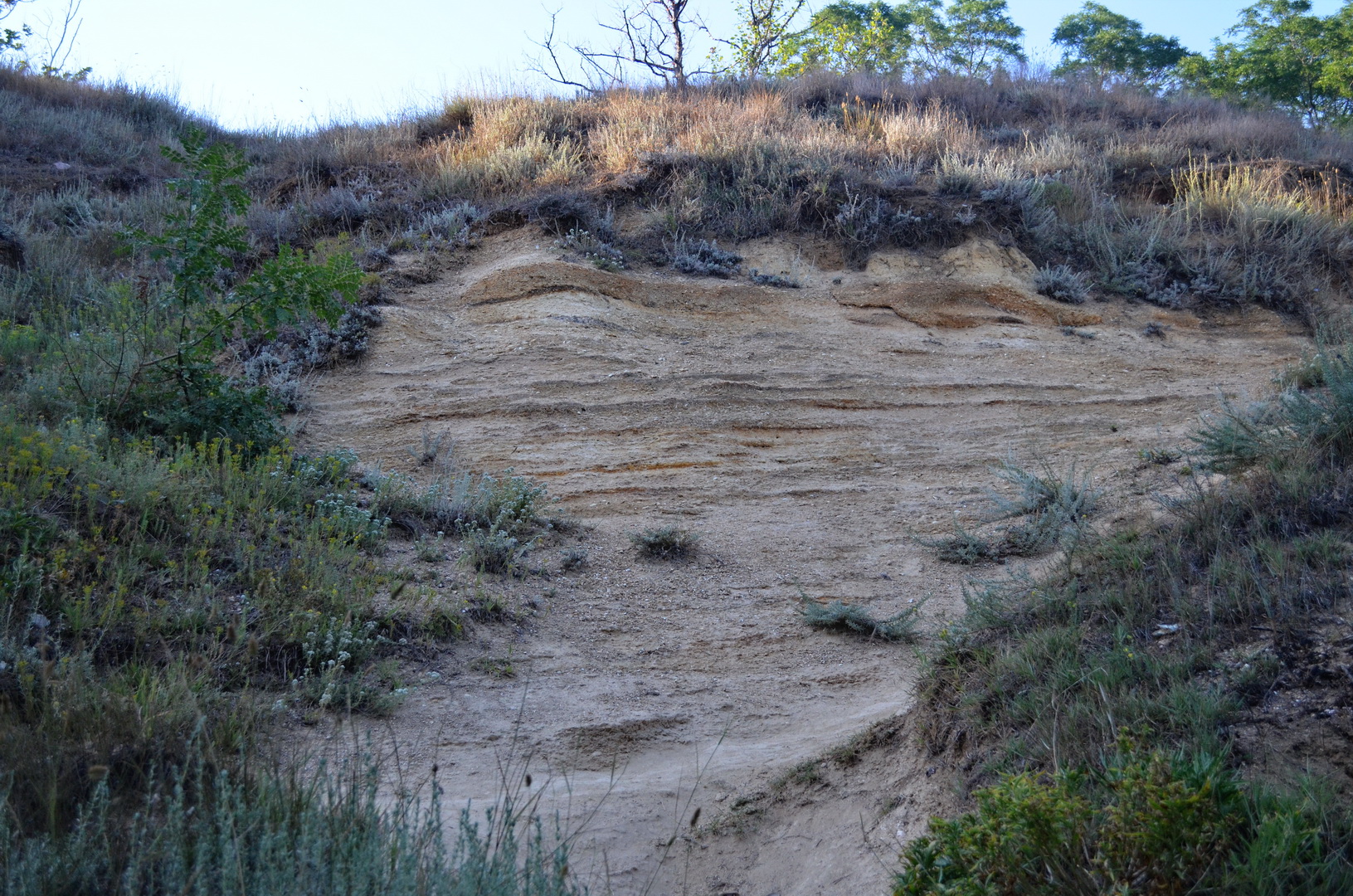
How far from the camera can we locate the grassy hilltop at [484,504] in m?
2.38

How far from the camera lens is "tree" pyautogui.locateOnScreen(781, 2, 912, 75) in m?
17.4

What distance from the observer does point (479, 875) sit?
91.0 inches

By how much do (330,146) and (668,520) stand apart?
826 centimetres

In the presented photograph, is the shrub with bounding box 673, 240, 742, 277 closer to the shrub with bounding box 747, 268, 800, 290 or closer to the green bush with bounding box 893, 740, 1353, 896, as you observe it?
the shrub with bounding box 747, 268, 800, 290

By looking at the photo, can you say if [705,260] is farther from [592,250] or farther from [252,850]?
[252,850]

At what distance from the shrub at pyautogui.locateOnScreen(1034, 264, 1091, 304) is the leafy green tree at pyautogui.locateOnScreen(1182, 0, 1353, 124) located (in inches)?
436

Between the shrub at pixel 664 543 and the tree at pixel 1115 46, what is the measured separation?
18.9 m

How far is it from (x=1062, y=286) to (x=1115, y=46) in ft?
52.4

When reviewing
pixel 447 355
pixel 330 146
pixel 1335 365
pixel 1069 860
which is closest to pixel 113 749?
pixel 1069 860

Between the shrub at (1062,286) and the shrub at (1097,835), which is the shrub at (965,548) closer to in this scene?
the shrub at (1097,835)

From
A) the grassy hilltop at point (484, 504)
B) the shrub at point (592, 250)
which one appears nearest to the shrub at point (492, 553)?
the grassy hilltop at point (484, 504)

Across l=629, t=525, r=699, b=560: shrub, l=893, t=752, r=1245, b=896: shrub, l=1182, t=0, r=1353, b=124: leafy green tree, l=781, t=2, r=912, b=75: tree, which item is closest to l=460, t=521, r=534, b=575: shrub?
l=629, t=525, r=699, b=560: shrub

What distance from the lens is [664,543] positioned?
596 cm

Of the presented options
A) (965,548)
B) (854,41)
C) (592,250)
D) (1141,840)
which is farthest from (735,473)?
(854,41)
